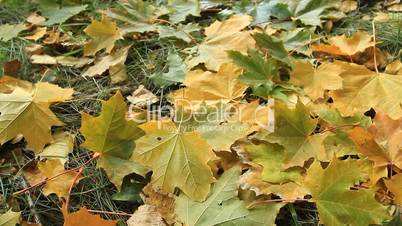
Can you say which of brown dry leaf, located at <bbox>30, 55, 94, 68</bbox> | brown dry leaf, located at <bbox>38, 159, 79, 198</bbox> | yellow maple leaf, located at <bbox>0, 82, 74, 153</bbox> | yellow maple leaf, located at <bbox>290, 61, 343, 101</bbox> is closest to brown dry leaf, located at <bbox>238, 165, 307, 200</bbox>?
yellow maple leaf, located at <bbox>290, 61, 343, 101</bbox>

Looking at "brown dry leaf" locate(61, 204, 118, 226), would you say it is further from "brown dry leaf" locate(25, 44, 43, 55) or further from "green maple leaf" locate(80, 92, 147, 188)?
"brown dry leaf" locate(25, 44, 43, 55)

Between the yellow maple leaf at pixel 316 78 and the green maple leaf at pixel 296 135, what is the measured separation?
0.19 metres

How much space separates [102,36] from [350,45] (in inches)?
30.7

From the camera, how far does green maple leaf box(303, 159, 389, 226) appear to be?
2.88 ft

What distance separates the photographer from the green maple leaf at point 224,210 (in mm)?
926

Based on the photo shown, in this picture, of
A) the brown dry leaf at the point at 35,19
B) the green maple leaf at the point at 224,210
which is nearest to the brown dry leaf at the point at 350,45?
the green maple leaf at the point at 224,210

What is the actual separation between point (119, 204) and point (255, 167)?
328 mm

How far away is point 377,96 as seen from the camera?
1.15 meters

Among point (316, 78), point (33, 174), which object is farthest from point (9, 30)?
point (316, 78)

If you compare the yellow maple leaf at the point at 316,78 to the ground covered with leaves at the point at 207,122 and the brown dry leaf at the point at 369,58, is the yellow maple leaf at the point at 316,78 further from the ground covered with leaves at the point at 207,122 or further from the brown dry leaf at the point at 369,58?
the brown dry leaf at the point at 369,58

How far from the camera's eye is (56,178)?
1105 millimetres

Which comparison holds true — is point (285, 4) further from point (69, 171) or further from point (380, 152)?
point (69, 171)

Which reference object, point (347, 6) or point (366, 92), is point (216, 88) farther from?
point (347, 6)

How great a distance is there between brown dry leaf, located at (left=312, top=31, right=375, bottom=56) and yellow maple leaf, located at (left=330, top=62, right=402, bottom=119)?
0.18m
